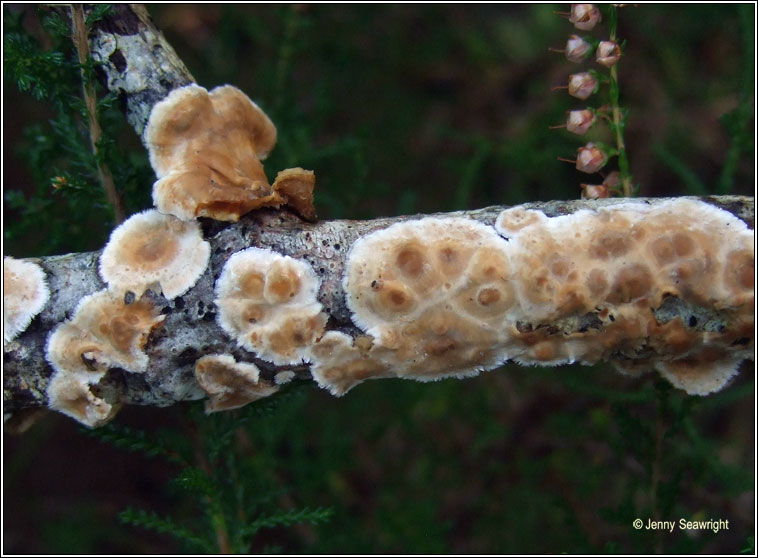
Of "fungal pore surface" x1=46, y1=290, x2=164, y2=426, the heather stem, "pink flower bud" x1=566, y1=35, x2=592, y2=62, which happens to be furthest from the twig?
the heather stem

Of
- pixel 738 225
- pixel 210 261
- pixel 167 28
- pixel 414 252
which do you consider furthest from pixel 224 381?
pixel 167 28

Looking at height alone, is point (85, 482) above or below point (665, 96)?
below

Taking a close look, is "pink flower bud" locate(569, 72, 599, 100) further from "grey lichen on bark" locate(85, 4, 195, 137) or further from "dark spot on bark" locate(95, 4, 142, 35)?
"dark spot on bark" locate(95, 4, 142, 35)

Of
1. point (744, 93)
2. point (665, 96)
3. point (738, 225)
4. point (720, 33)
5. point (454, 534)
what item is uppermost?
point (720, 33)

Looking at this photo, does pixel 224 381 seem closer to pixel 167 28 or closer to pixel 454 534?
pixel 454 534

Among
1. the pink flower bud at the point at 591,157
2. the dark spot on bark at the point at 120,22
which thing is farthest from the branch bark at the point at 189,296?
the pink flower bud at the point at 591,157

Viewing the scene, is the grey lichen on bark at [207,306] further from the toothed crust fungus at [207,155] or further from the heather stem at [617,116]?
the heather stem at [617,116]
